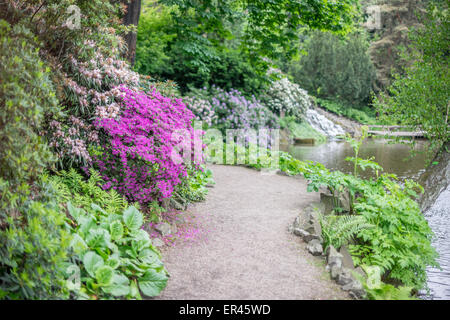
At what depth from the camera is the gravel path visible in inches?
128

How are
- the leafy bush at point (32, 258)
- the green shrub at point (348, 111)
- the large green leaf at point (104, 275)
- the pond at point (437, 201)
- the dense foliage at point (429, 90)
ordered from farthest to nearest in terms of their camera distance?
the green shrub at point (348, 111) → the dense foliage at point (429, 90) → the pond at point (437, 201) → the large green leaf at point (104, 275) → the leafy bush at point (32, 258)

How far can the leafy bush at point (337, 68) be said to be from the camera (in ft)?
88.7

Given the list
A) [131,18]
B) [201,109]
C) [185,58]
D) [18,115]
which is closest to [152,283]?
[18,115]

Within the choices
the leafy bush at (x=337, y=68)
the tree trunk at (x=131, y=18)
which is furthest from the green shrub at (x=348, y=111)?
the tree trunk at (x=131, y=18)

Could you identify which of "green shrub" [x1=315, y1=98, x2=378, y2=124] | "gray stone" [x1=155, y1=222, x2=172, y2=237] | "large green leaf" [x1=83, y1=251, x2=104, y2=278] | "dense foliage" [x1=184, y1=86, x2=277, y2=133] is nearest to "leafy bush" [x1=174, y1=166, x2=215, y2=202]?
"gray stone" [x1=155, y1=222, x2=172, y2=237]

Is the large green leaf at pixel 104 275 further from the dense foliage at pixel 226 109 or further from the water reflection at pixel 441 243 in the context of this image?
the dense foliage at pixel 226 109

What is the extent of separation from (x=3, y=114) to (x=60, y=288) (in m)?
1.27

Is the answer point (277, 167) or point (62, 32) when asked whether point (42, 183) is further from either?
point (277, 167)

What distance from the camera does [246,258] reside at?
155 inches

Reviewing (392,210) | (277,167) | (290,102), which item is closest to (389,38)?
(290,102)

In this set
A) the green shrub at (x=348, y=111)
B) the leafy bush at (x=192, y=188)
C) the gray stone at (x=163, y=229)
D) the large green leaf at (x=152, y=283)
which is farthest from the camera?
the green shrub at (x=348, y=111)

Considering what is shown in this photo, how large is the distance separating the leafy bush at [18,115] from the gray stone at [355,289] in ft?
9.01
